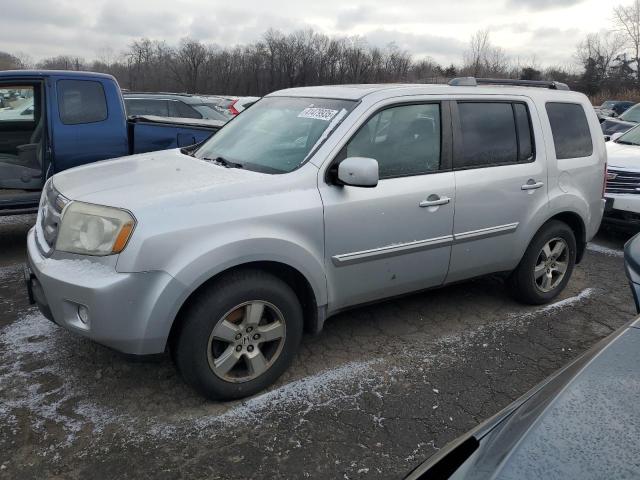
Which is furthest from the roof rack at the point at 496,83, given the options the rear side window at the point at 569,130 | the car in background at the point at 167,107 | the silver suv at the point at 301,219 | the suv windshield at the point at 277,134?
the car in background at the point at 167,107

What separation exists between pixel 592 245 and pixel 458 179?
13.1ft

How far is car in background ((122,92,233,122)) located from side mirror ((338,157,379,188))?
817 cm

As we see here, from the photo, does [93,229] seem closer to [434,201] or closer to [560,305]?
[434,201]

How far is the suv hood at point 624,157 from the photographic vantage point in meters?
6.87

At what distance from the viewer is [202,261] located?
2801mm

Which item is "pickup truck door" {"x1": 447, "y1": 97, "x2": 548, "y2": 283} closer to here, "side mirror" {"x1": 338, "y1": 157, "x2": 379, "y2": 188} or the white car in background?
"side mirror" {"x1": 338, "y1": 157, "x2": 379, "y2": 188}

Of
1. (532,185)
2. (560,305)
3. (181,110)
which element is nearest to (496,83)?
(532,185)

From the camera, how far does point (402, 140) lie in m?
3.66

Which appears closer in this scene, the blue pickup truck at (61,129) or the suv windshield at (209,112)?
the blue pickup truck at (61,129)

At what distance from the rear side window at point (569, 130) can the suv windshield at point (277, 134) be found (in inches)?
77.1

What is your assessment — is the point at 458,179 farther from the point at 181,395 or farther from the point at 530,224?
the point at 181,395

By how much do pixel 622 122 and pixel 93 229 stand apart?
47.5ft

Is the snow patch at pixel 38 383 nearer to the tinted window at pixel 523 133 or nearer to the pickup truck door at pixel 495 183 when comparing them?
the pickup truck door at pixel 495 183

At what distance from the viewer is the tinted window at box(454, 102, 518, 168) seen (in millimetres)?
3949
